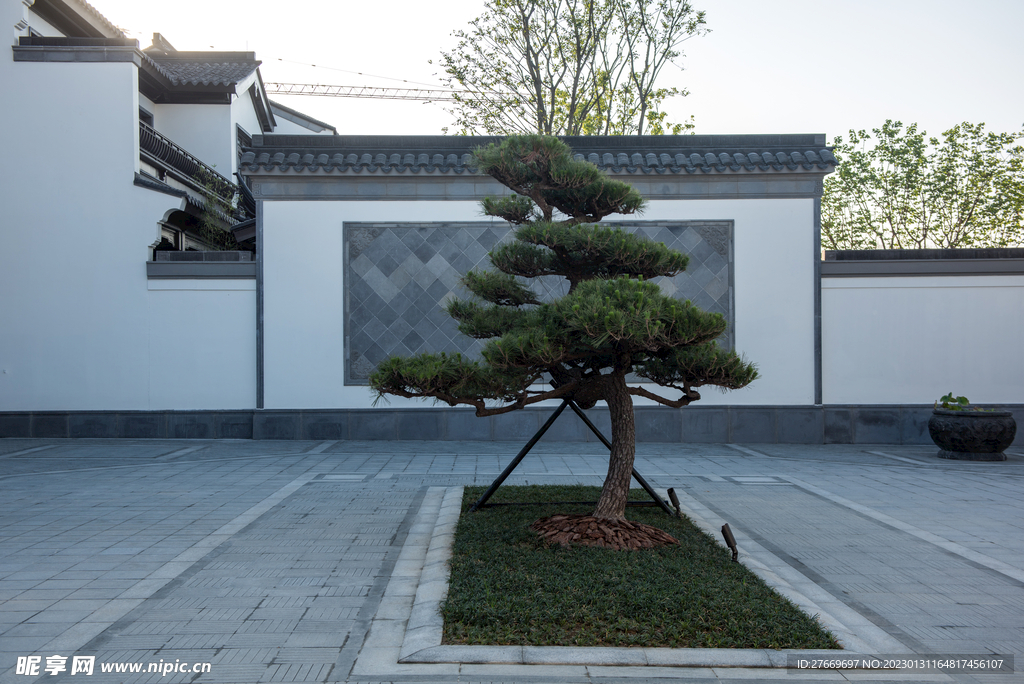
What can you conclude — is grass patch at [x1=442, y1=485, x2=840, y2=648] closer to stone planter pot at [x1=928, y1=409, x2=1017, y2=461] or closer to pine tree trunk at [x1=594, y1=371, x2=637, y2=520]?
pine tree trunk at [x1=594, y1=371, x2=637, y2=520]

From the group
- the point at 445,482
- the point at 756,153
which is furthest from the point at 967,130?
the point at 445,482

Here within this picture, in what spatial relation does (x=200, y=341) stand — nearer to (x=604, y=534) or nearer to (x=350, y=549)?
(x=350, y=549)

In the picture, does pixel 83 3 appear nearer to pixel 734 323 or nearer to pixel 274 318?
pixel 274 318

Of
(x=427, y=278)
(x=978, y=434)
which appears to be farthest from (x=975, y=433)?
(x=427, y=278)

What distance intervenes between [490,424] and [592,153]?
14.7 feet

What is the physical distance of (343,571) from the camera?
450cm

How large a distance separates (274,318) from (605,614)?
7990 millimetres

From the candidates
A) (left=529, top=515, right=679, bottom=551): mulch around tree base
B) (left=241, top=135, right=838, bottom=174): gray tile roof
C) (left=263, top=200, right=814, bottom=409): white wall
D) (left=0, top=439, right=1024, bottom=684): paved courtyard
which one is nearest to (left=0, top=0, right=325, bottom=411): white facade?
(left=263, top=200, right=814, bottom=409): white wall

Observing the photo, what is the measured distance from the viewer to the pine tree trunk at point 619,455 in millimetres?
4953

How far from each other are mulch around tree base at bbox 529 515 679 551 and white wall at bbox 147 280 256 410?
684 centimetres

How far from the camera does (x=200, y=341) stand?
1029 centimetres

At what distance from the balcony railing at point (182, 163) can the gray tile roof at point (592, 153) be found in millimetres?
2922

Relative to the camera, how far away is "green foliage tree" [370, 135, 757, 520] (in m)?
4.11

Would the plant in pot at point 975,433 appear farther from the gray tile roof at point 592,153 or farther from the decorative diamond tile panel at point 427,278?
the gray tile roof at point 592,153
